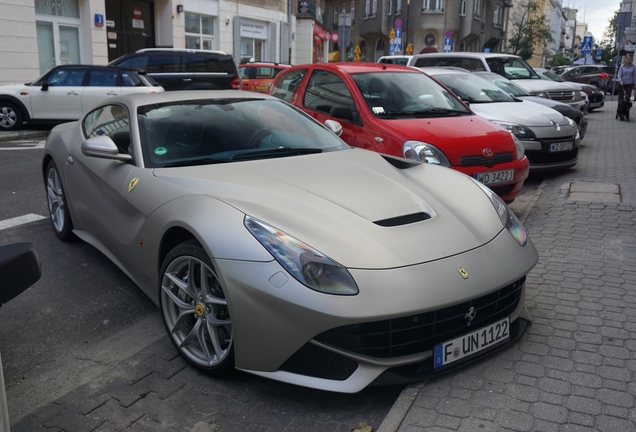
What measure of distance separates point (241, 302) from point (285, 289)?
9.5 inches

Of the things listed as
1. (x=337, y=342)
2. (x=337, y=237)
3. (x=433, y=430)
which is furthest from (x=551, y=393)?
(x=337, y=237)

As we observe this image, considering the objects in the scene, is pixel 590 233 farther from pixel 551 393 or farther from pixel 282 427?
pixel 282 427

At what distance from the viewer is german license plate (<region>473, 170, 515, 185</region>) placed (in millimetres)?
6133

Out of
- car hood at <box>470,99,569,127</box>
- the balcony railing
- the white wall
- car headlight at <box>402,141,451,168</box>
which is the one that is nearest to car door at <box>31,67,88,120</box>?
the white wall

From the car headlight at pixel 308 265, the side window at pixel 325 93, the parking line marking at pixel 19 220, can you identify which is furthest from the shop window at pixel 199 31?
the car headlight at pixel 308 265

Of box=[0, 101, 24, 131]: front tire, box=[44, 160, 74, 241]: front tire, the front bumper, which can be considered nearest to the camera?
the front bumper

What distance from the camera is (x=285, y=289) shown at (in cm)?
276

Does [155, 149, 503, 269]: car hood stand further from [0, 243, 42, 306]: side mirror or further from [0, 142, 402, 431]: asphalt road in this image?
[0, 243, 42, 306]: side mirror

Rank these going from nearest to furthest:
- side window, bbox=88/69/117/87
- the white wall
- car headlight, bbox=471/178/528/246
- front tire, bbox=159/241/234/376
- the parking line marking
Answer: front tire, bbox=159/241/234/376 < car headlight, bbox=471/178/528/246 < the parking line marking < side window, bbox=88/69/117/87 < the white wall

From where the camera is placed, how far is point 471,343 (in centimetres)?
302

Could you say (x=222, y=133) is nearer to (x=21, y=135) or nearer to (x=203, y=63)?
(x=21, y=135)

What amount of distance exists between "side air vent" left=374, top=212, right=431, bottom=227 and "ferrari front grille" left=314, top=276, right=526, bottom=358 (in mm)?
515

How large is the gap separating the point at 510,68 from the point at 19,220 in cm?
1177

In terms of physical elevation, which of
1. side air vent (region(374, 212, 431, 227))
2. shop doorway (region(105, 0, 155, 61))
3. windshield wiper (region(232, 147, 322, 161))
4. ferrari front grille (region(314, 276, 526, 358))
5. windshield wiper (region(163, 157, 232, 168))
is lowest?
ferrari front grille (region(314, 276, 526, 358))
